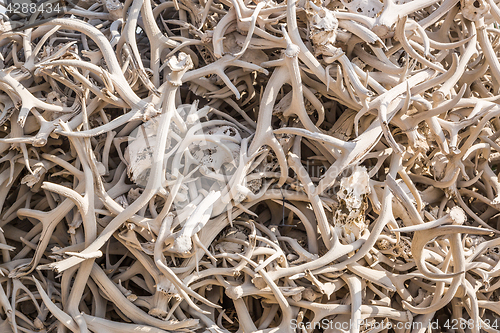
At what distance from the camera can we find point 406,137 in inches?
44.9

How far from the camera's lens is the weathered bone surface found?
0.98 m

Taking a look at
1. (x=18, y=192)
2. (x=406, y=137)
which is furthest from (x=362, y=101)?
(x=18, y=192)

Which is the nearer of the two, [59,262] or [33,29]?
[59,262]

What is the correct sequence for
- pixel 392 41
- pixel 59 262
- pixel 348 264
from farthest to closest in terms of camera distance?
pixel 392 41, pixel 348 264, pixel 59 262

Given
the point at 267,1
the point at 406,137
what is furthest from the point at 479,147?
the point at 267,1

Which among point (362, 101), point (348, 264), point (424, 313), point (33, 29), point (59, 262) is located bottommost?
point (424, 313)

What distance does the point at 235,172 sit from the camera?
1.02 m

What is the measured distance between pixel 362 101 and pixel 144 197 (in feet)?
1.64

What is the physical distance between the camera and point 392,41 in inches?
44.8

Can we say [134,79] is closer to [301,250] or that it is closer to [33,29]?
[33,29]

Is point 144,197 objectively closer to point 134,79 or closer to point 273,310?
point 134,79

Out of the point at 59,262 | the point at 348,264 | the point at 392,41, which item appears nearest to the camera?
the point at 59,262

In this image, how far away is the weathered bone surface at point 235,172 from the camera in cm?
98

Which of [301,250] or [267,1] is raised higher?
[267,1]
